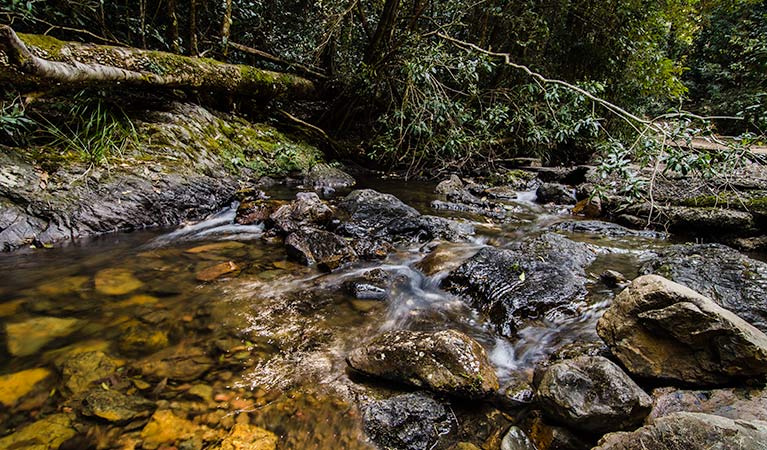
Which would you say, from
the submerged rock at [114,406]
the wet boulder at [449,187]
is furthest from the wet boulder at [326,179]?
the submerged rock at [114,406]

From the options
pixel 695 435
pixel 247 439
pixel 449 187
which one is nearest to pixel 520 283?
pixel 695 435

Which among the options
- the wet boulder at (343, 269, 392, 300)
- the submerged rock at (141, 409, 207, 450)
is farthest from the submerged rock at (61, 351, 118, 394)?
the wet boulder at (343, 269, 392, 300)

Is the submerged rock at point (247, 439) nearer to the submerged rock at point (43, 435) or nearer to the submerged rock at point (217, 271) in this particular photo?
the submerged rock at point (43, 435)

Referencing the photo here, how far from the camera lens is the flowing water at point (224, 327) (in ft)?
6.44

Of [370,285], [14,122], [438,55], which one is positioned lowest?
[370,285]

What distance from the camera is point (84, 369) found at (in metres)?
2.15

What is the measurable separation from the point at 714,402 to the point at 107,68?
6.58m

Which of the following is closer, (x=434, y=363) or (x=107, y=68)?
(x=434, y=363)

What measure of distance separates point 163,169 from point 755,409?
5.91m

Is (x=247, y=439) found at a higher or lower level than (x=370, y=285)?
lower

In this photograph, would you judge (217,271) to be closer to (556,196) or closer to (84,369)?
(84,369)

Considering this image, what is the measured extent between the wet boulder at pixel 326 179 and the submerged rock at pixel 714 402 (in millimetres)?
5929

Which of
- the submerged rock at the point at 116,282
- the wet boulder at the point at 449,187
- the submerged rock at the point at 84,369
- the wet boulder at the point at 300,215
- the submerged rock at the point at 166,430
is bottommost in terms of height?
the submerged rock at the point at 116,282

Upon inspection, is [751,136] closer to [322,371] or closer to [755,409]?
[755,409]
